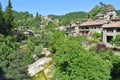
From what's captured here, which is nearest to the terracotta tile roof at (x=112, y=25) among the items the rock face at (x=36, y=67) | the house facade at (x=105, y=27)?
the house facade at (x=105, y=27)

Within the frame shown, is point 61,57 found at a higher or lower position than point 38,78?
higher

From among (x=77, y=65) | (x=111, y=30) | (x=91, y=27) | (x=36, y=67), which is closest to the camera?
(x=77, y=65)

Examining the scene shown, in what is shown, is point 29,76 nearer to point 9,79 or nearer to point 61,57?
point 9,79

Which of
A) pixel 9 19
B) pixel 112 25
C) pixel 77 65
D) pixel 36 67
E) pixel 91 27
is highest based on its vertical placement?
pixel 9 19

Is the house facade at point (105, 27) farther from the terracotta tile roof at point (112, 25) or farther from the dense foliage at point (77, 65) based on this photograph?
the dense foliage at point (77, 65)

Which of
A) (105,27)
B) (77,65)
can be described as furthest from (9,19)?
(77,65)

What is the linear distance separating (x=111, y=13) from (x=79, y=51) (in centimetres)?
3995

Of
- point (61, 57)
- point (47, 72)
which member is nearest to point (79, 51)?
point (61, 57)

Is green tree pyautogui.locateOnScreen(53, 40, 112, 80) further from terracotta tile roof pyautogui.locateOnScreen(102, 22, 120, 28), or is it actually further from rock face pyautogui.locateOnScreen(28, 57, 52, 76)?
terracotta tile roof pyautogui.locateOnScreen(102, 22, 120, 28)

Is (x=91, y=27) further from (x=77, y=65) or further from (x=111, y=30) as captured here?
(x=77, y=65)

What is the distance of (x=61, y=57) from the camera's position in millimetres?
30406

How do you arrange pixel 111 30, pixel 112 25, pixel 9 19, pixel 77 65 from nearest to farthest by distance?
pixel 77 65 < pixel 112 25 < pixel 111 30 < pixel 9 19

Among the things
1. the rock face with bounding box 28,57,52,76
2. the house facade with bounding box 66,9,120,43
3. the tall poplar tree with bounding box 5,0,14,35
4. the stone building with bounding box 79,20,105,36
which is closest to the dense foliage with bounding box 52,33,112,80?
the rock face with bounding box 28,57,52,76

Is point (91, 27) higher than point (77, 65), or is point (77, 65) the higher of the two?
point (91, 27)
